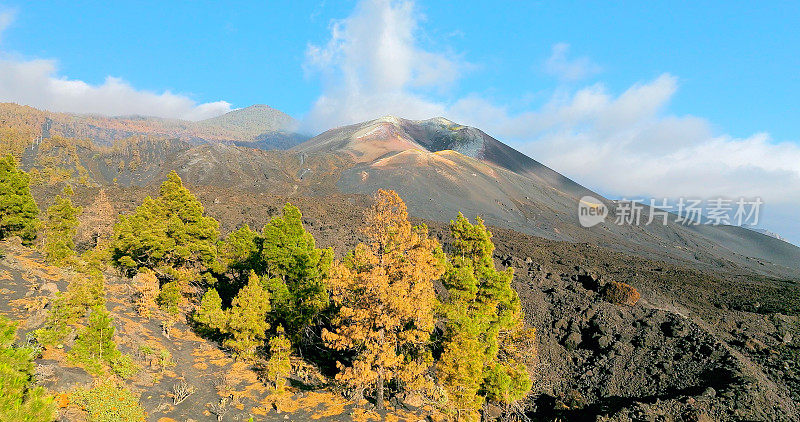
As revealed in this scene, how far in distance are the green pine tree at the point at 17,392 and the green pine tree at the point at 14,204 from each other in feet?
73.1

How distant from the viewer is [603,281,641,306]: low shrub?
106 ft

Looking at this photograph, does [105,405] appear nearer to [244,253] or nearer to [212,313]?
[212,313]

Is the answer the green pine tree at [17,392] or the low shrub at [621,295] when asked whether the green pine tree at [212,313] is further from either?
the low shrub at [621,295]

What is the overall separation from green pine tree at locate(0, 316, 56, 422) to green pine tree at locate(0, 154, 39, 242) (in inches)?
877

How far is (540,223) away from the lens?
80062 millimetres

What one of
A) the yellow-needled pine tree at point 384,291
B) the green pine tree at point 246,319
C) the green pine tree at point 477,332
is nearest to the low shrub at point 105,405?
the yellow-needled pine tree at point 384,291

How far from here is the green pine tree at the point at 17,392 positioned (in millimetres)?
5672

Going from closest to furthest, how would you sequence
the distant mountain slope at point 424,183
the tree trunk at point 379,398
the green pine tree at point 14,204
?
the tree trunk at point 379,398, the green pine tree at point 14,204, the distant mountain slope at point 424,183

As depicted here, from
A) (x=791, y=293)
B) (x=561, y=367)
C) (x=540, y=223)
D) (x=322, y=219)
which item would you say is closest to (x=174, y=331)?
(x=561, y=367)

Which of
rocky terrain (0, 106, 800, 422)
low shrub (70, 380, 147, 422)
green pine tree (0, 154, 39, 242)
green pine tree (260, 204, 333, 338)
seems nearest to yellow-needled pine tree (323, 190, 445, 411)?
rocky terrain (0, 106, 800, 422)

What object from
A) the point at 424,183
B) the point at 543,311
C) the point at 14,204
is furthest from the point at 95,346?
the point at 424,183

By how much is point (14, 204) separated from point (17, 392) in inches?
986

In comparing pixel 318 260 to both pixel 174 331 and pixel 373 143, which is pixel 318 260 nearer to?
pixel 174 331

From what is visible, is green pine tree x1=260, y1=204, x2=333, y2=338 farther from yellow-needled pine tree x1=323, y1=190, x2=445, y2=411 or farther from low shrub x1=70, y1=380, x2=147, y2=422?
low shrub x1=70, y1=380, x2=147, y2=422
